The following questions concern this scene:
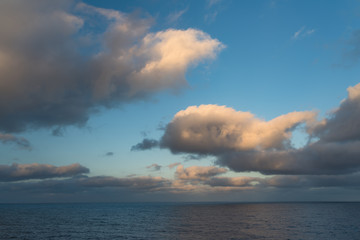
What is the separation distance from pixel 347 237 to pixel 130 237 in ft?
181

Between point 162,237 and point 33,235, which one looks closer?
point 162,237

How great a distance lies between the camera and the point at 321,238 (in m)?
67.2

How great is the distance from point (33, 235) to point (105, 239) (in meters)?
22.4

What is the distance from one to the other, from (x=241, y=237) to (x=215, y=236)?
6420mm

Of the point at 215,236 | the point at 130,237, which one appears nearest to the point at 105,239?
the point at 130,237

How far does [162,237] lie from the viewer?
225 feet

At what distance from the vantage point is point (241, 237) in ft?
220

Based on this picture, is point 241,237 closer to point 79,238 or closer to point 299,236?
point 299,236

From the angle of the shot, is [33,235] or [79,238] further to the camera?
[33,235]

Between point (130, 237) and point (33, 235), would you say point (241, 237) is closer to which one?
point (130, 237)

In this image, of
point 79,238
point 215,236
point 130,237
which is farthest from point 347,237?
point 79,238

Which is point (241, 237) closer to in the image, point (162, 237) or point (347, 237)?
point (162, 237)

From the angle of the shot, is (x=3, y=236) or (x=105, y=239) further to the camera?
(x=3, y=236)

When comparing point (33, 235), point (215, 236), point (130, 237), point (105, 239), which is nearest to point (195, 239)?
point (215, 236)
